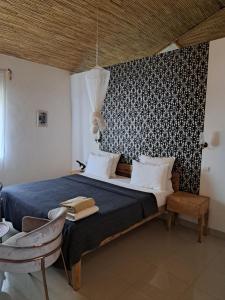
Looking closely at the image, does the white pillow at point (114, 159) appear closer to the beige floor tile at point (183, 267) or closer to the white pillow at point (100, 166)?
the white pillow at point (100, 166)

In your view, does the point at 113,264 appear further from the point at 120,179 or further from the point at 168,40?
the point at 168,40

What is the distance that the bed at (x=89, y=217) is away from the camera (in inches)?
82.3

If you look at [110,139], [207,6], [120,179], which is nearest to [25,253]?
[120,179]

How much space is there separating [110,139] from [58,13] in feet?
7.21

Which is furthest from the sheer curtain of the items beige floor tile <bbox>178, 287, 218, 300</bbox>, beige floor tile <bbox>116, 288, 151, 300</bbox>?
beige floor tile <bbox>178, 287, 218, 300</bbox>

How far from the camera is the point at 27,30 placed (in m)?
3.56

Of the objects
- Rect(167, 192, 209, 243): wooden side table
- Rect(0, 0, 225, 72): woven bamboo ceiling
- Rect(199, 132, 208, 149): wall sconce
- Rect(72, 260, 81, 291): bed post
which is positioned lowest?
Rect(72, 260, 81, 291): bed post

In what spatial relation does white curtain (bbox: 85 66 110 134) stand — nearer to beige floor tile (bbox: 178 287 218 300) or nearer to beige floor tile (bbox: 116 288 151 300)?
beige floor tile (bbox: 116 288 151 300)

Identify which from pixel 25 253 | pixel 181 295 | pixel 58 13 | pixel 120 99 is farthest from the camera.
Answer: pixel 120 99

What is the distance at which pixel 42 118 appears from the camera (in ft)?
15.1

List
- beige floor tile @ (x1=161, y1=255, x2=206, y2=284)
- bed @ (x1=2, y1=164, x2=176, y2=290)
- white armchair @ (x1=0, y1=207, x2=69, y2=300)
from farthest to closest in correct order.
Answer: beige floor tile @ (x1=161, y1=255, x2=206, y2=284) → bed @ (x1=2, y1=164, x2=176, y2=290) → white armchair @ (x1=0, y1=207, x2=69, y2=300)

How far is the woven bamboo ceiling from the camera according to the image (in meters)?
3.16

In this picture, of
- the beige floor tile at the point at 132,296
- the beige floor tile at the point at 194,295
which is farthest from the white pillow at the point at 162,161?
the beige floor tile at the point at 132,296

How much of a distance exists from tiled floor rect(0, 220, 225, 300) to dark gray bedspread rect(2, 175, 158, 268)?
33cm
